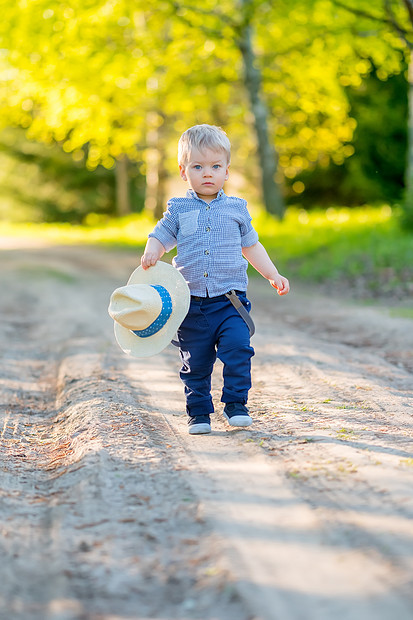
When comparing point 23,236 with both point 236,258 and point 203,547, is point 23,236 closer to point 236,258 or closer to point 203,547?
point 236,258

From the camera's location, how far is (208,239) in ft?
12.9

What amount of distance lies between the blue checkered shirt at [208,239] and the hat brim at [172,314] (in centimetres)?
14

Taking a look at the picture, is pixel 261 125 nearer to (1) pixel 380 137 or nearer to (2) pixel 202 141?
(1) pixel 380 137

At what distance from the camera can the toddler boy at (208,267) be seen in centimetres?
386

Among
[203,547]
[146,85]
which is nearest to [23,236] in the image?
[146,85]

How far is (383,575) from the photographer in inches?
84.2

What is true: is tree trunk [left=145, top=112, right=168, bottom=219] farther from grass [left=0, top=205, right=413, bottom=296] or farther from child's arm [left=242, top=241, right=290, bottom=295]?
child's arm [left=242, top=241, right=290, bottom=295]

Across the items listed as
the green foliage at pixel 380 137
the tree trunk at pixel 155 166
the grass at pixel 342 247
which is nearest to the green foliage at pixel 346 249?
the grass at pixel 342 247

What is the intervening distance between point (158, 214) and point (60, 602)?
67.6ft

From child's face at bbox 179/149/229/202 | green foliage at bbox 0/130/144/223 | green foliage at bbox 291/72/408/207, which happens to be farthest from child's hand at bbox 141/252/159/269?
green foliage at bbox 0/130/144/223

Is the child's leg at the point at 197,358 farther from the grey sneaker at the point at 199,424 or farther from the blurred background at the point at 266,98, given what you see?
the blurred background at the point at 266,98

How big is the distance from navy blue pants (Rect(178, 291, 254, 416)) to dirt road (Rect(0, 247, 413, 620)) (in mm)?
187

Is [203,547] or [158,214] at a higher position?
[158,214]

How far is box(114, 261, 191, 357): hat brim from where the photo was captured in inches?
150
